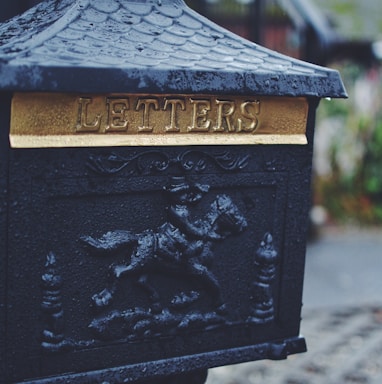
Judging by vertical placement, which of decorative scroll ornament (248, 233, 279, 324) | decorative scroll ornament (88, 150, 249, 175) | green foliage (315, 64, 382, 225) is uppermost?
decorative scroll ornament (88, 150, 249, 175)

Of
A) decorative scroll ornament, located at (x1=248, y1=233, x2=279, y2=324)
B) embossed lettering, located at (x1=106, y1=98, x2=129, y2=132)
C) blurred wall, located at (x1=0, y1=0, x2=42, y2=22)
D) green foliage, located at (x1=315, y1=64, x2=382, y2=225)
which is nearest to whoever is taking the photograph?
embossed lettering, located at (x1=106, y1=98, x2=129, y2=132)

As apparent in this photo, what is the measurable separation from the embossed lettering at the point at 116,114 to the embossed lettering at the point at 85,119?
26 millimetres

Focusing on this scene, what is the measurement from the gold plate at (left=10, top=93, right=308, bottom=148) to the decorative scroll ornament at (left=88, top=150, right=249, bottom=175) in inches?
1.5

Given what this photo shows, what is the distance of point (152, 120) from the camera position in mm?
1643

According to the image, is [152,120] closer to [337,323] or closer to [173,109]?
[173,109]

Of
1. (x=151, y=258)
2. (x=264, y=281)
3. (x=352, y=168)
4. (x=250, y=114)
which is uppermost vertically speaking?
(x=250, y=114)

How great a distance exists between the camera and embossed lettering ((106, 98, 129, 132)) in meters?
1.59

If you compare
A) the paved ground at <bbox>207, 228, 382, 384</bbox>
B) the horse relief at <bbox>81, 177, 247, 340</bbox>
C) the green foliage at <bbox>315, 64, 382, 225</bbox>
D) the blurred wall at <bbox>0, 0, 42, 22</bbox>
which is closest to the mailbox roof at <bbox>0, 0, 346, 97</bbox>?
the horse relief at <bbox>81, 177, 247, 340</bbox>

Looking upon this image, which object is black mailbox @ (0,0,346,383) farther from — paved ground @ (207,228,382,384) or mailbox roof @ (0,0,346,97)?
paved ground @ (207,228,382,384)

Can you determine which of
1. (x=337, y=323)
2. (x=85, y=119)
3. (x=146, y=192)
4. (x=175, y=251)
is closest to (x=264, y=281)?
(x=175, y=251)

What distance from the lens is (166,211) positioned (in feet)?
5.67

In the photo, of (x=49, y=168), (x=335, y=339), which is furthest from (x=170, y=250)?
(x=335, y=339)

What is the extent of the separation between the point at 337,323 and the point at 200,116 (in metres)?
3.28

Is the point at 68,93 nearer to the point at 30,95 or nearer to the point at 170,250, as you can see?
the point at 30,95
